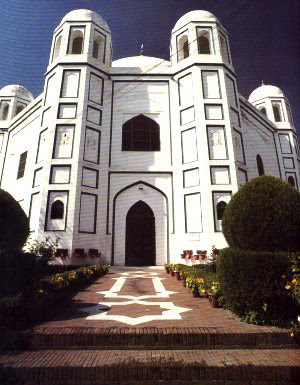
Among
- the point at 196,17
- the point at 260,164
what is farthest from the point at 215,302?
the point at 196,17

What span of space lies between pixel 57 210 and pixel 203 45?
13322 mm

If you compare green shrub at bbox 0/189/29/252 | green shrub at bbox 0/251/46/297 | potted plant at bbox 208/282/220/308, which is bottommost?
potted plant at bbox 208/282/220/308

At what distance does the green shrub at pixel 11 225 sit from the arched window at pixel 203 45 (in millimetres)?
14848

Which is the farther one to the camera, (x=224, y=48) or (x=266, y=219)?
(x=224, y=48)

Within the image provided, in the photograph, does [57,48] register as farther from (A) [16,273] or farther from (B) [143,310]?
(B) [143,310]

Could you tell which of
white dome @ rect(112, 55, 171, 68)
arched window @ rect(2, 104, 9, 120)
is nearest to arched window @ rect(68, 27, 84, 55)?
white dome @ rect(112, 55, 171, 68)

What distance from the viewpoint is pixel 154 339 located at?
343 centimetres

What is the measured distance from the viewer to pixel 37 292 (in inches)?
178

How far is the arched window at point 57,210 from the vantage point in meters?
12.6

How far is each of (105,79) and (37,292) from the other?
1408 centimetres

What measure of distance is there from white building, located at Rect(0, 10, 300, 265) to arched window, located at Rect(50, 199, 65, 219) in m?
0.07

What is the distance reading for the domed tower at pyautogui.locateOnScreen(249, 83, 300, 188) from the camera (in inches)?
821

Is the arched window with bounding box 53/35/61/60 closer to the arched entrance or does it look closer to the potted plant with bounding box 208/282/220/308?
the arched entrance

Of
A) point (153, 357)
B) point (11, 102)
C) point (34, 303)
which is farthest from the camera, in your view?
point (11, 102)
